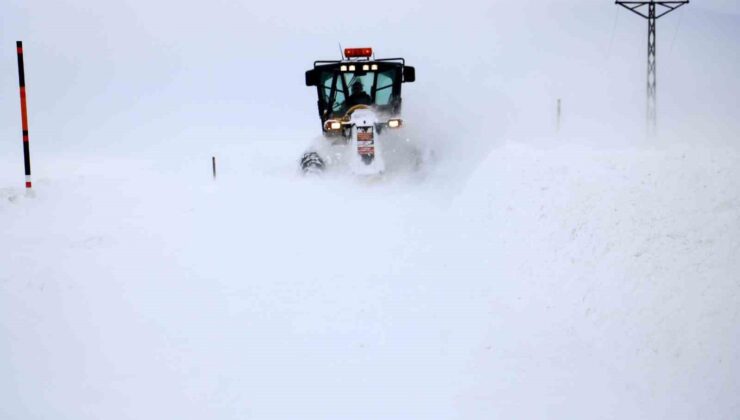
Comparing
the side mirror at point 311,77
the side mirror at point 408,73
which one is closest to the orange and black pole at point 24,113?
the side mirror at point 311,77

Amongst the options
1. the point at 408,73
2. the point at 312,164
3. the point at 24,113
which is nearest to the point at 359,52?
the point at 408,73

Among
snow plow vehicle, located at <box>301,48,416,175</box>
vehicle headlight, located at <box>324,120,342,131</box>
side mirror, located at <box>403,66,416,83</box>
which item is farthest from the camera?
side mirror, located at <box>403,66,416,83</box>

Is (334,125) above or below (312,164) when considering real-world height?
above

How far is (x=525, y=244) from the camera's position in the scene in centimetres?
673

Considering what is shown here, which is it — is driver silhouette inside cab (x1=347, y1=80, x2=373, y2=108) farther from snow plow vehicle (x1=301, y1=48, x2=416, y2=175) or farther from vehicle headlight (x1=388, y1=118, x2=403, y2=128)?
vehicle headlight (x1=388, y1=118, x2=403, y2=128)

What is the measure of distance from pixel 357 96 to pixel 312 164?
8.50ft

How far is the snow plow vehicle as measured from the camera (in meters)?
13.3

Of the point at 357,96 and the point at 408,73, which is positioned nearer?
the point at 408,73

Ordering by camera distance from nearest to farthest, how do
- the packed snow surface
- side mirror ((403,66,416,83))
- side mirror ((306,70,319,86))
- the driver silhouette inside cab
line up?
the packed snow surface, side mirror ((306,70,319,86)), side mirror ((403,66,416,83)), the driver silhouette inside cab

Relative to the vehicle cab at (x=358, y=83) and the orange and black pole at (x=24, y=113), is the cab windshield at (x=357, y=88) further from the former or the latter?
the orange and black pole at (x=24, y=113)

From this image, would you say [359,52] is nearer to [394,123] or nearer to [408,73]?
[408,73]

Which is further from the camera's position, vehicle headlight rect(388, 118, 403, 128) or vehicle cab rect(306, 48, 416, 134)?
vehicle cab rect(306, 48, 416, 134)

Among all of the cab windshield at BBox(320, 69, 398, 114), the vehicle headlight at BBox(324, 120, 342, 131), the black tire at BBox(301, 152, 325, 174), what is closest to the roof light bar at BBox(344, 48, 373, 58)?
the cab windshield at BBox(320, 69, 398, 114)

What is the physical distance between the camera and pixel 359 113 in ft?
45.6
